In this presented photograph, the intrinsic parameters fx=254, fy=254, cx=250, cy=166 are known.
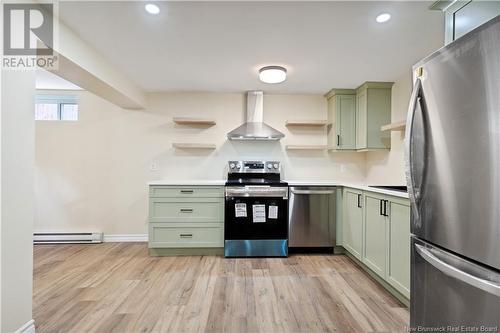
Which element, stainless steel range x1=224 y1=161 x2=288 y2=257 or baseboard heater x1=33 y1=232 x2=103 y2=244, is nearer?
stainless steel range x1=224 y1=161 x2=288 y2=257

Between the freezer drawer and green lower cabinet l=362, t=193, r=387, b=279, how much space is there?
1.12m

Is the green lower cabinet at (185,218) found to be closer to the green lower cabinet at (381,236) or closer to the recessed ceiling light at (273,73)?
the recessed ceiling light at (273,73)

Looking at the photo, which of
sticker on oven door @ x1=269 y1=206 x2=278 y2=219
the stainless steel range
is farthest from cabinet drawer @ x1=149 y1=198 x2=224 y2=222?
sticker on oven door @ x1=269 y1=206 x2=278 y2=219

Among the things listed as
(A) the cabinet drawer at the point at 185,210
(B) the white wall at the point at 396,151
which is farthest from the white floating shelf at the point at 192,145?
(B) the white wall at the point at 396,151

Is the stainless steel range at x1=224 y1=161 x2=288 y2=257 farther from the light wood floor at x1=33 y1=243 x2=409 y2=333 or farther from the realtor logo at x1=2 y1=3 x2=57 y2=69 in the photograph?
the realtor logo at x1=2 y1=3 x2=57 y2=69

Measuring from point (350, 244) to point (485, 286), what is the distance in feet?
7.50

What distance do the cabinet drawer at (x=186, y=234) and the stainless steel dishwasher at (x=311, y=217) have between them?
0.93 meters

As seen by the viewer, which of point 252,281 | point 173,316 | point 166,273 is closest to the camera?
point 173,316

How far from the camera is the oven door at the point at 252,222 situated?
10.4 ft

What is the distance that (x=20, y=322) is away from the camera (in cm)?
154

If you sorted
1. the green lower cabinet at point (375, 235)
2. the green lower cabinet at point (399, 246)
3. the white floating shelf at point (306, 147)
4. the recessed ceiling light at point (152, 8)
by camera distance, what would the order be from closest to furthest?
the recessed ceiling light at point (152, 8) → the green lower cabinet at point (399, 246) → the green lower cabinet at point (375, 235) → the white floating shelf at point (306, 147)

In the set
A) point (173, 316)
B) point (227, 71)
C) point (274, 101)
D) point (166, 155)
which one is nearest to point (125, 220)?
point (166, 155)

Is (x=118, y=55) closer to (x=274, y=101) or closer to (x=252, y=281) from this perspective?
(x=274, y=101)

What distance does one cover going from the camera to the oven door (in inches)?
125
